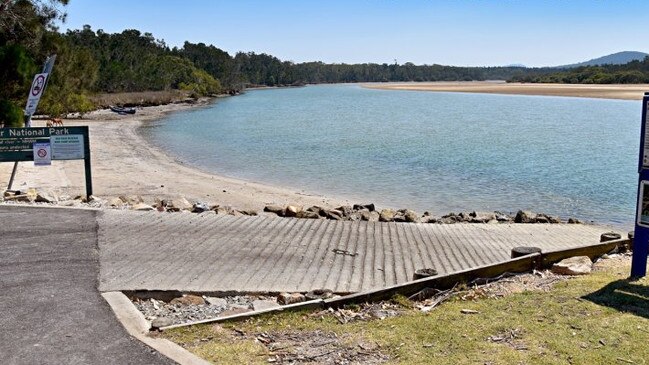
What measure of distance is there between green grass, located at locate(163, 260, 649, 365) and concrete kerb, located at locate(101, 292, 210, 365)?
17 centimetres

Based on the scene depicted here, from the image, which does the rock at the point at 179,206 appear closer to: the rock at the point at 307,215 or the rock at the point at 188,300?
the rock at the point at 307,215

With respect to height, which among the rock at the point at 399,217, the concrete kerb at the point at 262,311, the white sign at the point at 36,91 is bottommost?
the rock at the point at 399,217

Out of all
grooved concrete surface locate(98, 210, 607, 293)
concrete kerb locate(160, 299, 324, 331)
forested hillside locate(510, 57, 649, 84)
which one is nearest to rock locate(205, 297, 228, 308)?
grooved concrete surface locate(98, 210, 607, 293)

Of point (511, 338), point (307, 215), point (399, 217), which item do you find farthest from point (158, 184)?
point (511, 338)

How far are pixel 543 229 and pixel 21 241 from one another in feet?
33.3

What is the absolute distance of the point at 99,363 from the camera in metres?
4.85

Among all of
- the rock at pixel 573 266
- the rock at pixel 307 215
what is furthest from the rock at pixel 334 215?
the rock at pixel 573 266

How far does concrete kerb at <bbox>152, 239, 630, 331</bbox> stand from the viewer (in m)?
6.30

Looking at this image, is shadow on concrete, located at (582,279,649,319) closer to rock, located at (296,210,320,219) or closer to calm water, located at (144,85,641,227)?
rock, located at (296,210,320,219)

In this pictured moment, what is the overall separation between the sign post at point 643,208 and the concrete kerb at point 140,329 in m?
5.06

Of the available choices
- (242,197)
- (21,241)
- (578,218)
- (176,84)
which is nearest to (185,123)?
(242,197)

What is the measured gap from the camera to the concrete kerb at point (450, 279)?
20.7ft

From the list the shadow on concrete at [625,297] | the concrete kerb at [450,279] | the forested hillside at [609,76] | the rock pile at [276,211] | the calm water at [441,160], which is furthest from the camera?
the forested hillside at [609,76]

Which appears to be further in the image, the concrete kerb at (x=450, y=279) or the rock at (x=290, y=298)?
the rock at (x=290, y=298)
